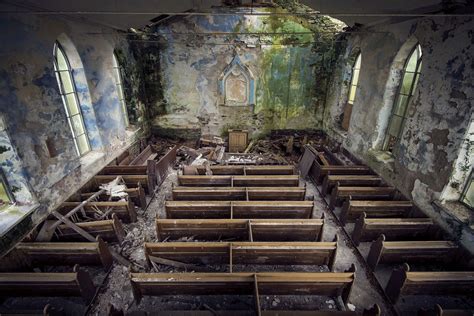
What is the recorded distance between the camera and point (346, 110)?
932 cm

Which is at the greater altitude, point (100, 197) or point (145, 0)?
point (145, 0)

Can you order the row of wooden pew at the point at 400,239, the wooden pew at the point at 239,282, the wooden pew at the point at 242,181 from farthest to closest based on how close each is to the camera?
the wooden pew at the point at 242,181, the row of wooden pew at the point at 400,239, the wooden pew at the point at 239,282

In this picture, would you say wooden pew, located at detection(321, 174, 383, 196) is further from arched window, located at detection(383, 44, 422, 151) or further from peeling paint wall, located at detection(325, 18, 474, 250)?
arched window, located at detection(383, 44, 422, 151)

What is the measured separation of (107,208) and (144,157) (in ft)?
12.9

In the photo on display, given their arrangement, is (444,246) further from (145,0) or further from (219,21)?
(219,21)

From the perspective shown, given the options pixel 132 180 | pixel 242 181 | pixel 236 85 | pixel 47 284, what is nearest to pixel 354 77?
pixel 236 85

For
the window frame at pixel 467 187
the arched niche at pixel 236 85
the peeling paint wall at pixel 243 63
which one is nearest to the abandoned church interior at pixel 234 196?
the window frame at pixel 467 187

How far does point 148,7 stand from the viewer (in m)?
6.44

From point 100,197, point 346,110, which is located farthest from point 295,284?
point 346,110

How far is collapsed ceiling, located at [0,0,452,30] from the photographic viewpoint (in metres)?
4.27

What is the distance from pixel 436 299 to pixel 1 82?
27.0 ft

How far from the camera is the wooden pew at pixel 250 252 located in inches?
154

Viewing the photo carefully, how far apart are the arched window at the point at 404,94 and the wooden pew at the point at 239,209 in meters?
3.68

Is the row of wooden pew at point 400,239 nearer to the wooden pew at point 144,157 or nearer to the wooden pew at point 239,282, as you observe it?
the wooden pew at point 239,282
